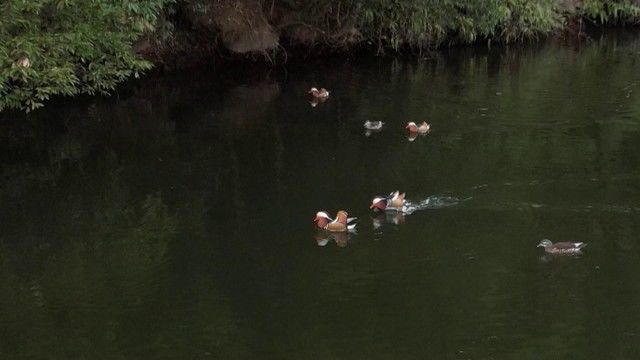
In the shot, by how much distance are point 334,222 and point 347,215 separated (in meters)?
0.49

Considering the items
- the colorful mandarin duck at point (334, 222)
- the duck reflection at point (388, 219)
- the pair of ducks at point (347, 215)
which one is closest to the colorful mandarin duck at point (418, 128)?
the pair of ducks at point (347, 215)

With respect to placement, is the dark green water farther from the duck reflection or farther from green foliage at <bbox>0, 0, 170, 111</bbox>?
green foliage at <bbox>0, 0, 170, 111</bbox>

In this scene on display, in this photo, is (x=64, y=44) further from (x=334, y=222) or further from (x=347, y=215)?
(x=334, y=222)

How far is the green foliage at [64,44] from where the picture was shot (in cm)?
1379

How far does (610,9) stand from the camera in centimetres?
2442

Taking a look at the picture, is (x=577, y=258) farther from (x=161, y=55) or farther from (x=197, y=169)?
(x=161, y=55)

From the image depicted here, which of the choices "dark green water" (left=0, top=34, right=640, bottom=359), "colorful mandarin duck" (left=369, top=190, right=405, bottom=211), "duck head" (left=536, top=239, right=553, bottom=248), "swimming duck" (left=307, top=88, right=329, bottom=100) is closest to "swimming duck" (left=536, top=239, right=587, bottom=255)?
"duck head" (left=536, top=239, right=553, bottom=248)

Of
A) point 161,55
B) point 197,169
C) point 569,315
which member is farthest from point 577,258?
point 161,55

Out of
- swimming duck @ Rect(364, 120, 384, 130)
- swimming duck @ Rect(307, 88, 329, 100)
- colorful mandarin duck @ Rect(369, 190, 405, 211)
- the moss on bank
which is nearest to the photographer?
colorful mandarin duck @ Rect(369, 190, 405, 211)

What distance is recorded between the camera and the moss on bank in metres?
14.2

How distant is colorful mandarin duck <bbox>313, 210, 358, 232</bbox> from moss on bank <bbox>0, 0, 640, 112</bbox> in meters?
5.04

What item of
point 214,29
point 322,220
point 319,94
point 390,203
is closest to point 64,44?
point 319,94

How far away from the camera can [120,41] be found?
15.4 meters

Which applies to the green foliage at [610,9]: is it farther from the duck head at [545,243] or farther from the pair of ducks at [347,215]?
the duck head at [545,243]
